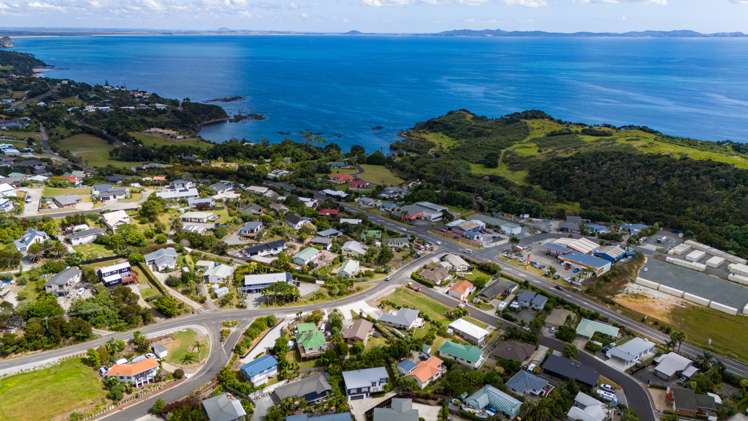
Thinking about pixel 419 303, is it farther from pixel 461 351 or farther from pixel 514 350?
pixel 514 350

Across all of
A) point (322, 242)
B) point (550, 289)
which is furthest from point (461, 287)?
point (322, 242)

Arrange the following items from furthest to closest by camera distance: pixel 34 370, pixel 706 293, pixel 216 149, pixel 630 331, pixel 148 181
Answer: pixel 216 149, pixel 148 181, pixel 706 293, pixel 630 331, pixel 34 370

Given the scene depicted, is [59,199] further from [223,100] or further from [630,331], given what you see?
[223,100]

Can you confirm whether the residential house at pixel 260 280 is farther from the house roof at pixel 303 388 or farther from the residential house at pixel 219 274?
the house roof at pixel 303 388

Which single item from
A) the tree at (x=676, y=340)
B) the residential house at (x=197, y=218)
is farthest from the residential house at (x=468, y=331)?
the residential house at (x=197, y=218)

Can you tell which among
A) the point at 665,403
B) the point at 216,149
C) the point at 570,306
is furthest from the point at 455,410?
the point at 216,149

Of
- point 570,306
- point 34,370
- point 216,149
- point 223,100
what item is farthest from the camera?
point 223,100

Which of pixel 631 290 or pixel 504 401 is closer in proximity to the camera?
pixel 504 401
